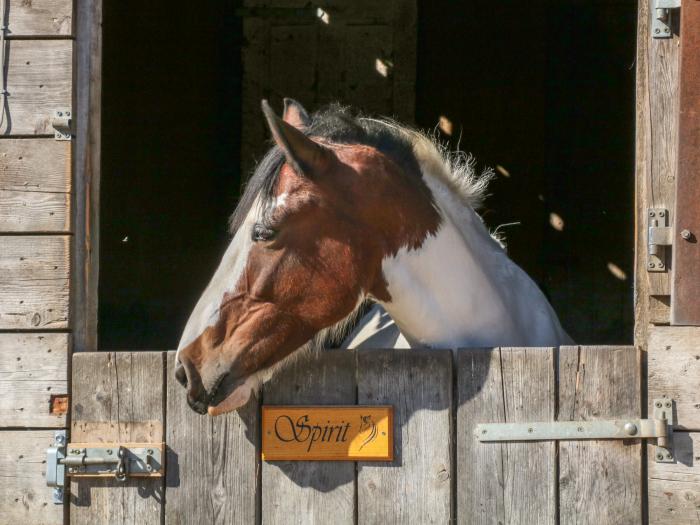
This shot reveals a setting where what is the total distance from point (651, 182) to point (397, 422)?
87 centimetres

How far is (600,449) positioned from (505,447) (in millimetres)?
230

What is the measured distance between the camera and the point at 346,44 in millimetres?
6441

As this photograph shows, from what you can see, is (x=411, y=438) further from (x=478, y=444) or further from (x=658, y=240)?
(x=658, y=240)

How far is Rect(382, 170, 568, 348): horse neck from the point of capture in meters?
2.81

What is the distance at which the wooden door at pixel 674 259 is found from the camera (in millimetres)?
2490

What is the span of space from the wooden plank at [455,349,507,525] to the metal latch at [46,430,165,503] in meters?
0.77

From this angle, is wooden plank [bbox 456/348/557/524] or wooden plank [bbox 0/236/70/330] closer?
wooden plank [bbox 456/348/557/524]

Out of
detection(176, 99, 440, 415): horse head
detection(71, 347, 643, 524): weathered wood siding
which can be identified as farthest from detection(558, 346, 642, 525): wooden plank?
detection(176, 99, 440, 415): horse head

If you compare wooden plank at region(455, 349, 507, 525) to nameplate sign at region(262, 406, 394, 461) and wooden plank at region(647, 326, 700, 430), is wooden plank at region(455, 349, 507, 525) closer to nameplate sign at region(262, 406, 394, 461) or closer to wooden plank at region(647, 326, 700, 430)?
nameplate sign at region(262, 406, 394, 461)

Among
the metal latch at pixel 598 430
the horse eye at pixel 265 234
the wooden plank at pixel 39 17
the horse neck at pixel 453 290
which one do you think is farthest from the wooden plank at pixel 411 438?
the wooden plank at pixel 39 17

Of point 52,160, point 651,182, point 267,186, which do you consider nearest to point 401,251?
point 267,186

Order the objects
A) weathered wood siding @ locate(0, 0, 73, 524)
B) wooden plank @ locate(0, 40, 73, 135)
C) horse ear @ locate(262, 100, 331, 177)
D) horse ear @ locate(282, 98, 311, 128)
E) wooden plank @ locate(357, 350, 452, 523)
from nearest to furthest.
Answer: horse ear @ locate(262, 100, 331, 177) → wooden plank @ locate(357, 350, 452, 523) → weathered wood siding @ locate(0, 0, 73, 524) → wooden plank @ locate(0, 40, 73, 135) → horse ear @ locate(282, 98, 311, 128)

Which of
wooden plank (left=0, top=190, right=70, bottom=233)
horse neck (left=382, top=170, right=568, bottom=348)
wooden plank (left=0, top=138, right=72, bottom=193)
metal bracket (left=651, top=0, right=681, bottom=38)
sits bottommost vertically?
horse neck (left=382, top=170, right=568, bottom=348)

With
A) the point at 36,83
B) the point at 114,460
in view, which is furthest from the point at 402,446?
the point at 36,83
